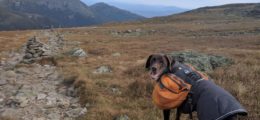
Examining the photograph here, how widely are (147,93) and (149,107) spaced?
1.62m

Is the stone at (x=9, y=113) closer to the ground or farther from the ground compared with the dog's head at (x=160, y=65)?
closer to the ground

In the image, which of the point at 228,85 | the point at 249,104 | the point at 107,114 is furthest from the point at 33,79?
the point at 249,104

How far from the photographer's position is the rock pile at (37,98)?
35.2 feet

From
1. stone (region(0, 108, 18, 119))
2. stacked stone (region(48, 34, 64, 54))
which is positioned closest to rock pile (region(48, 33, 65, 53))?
stacked stone (region(48, 34, 64, 54))

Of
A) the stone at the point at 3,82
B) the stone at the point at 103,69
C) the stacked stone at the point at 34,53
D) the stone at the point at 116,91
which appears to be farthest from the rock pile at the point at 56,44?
the stone at the point at 116,91

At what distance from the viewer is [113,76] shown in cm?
1588

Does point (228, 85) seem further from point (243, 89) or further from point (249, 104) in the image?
point (249, 104)

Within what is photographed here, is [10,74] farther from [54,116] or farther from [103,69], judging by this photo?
[54,116]

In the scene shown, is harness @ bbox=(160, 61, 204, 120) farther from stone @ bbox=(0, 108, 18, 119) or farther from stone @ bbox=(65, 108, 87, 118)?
stone @ bbox=(0, 108, 18, 119)

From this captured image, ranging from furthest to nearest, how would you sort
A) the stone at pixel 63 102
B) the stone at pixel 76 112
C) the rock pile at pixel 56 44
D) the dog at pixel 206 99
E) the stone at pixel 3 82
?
the rock pile at pixel 56 44
the stone at pixel 3 82
the stone at pixel 63 102
the stone at pixel 76 112
the dog at pixel 206 99

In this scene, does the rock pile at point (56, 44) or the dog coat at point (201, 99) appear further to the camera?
the rock pile at point (56, 44)

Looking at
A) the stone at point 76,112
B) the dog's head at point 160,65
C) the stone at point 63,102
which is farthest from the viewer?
the stone at point 63,102

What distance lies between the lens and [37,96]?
42.3ft

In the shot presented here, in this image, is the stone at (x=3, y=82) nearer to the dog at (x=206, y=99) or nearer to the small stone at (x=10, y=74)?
the small stone at (x=10, y=74)
